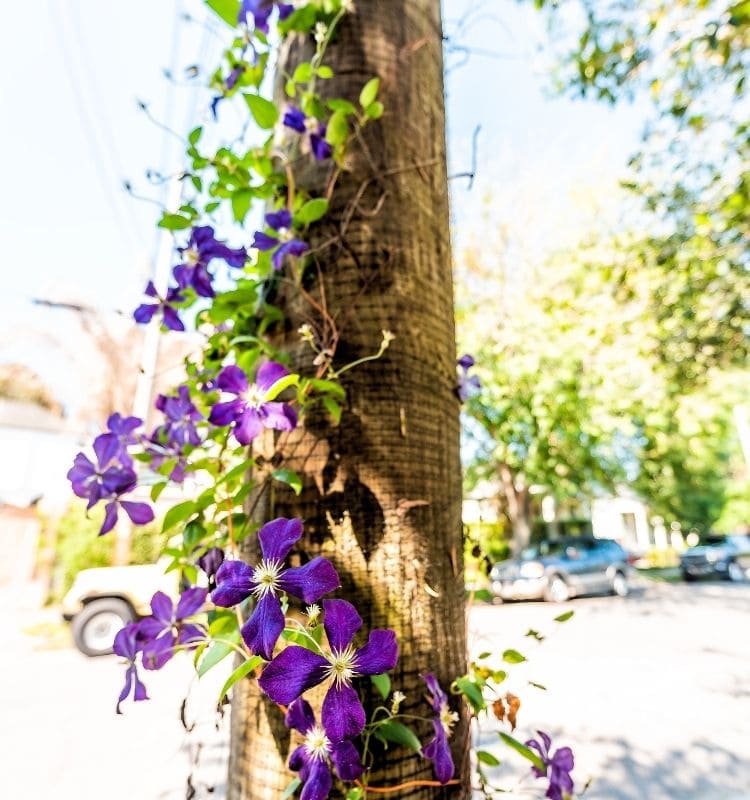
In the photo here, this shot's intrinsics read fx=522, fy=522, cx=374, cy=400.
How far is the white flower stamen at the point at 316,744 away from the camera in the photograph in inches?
25.1

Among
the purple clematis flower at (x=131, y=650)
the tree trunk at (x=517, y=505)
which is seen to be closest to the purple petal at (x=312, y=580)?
the purple clematis flower at (x=131, y=650)

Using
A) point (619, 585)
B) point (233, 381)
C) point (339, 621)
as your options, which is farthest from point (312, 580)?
point (619, 585)

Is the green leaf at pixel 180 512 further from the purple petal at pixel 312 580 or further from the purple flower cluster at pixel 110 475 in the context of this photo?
the purple petal at pixel 312 580

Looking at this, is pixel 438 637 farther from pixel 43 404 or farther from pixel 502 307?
pixel 43 404

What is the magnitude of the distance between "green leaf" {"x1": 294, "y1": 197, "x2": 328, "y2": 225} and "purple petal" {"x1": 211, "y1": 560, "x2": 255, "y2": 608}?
57 centimetres

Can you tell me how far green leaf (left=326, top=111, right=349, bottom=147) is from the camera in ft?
2.91

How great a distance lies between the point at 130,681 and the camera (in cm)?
84

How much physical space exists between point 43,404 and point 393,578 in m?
31.8

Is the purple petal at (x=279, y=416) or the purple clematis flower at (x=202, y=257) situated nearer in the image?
the purple petal at (x=279, y=416)

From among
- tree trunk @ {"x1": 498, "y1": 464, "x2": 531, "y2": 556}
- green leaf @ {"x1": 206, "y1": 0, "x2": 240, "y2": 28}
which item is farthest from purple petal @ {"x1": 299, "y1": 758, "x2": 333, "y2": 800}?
tree trunk @ {"x1": 498, "y1": 464, "x2": 531, "y2": 556}

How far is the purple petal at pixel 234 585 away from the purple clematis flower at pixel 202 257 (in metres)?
0.61

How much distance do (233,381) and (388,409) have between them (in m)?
0.25

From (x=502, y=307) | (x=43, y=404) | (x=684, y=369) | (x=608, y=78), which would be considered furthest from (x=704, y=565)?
(x=43, y=404)

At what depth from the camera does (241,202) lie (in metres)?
1.00
